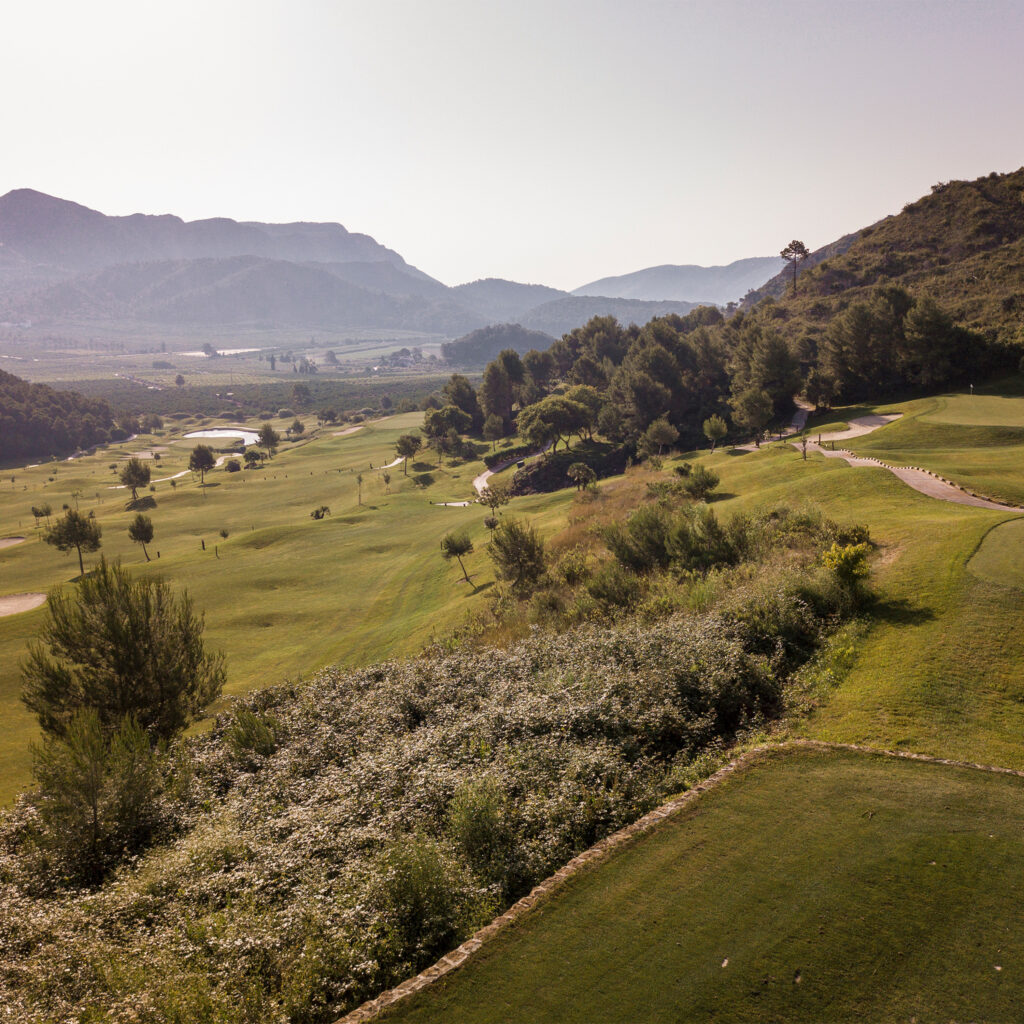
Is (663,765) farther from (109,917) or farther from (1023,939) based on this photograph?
(109,917)

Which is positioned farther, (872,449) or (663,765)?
(872,449)

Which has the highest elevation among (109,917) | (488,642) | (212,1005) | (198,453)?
(198,453)

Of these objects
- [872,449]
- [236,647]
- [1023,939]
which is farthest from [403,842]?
[872,449]

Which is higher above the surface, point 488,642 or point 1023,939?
point 1023,939

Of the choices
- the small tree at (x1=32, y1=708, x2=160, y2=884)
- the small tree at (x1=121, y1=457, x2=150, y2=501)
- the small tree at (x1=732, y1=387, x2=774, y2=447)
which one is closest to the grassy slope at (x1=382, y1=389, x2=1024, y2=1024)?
the small tree at (x1=32, y1=708, x2=160, y2=884)

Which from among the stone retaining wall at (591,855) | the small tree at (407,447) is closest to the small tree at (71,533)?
the small tree at (407,447)

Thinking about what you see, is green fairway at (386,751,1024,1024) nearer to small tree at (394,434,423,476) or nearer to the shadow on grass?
the shadow on grass
